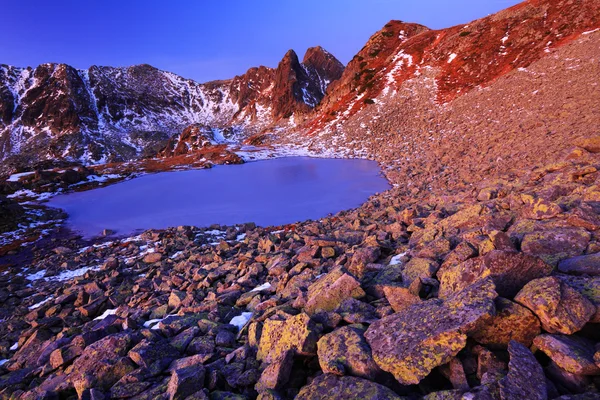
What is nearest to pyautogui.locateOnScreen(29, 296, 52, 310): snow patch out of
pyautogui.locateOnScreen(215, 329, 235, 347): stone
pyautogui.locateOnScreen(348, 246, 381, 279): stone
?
pyautogui.locateOnScreen(215, 329, 235, 347): stone

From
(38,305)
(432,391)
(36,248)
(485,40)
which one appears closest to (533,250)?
(432,391)

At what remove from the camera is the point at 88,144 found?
149m

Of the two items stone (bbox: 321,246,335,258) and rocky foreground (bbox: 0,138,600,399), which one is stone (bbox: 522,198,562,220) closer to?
rocky foreground (bbox: 0,138,600,399)

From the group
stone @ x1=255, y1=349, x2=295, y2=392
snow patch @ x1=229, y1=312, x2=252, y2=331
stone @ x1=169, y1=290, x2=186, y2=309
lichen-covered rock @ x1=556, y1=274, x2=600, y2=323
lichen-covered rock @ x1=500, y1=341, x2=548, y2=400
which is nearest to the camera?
lichen-covered rock @ x1=500, y1=341, x2=548, y2=400

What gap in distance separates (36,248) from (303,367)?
88.9 ft

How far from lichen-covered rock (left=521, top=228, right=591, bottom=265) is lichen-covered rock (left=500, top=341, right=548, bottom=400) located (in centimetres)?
269

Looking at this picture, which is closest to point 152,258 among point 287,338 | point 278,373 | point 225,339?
point 225,339

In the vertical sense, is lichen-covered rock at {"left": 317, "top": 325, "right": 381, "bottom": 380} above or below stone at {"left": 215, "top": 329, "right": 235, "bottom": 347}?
above

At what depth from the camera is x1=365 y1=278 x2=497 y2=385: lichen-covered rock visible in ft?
11.9

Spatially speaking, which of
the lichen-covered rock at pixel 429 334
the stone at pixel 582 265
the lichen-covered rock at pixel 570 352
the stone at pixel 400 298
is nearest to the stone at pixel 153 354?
the lichen-covered rock at pixel 429 334

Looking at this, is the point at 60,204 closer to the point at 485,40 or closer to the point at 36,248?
the point at 36,248

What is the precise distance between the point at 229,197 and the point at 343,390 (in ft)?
101

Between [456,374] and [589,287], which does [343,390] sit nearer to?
[456,374]

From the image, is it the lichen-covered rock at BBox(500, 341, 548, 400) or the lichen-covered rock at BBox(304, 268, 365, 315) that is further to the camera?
the lichen-covered rock at BBox(304, 268, 365, 315)
